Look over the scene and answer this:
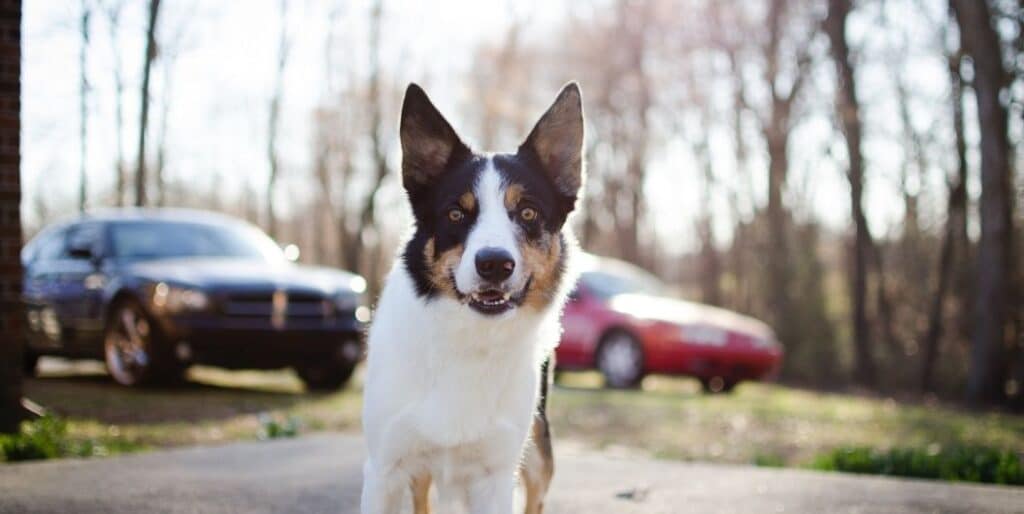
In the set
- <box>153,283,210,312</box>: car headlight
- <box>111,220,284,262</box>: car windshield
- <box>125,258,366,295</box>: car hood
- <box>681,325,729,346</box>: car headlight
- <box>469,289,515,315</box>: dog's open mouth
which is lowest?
<box>681,325,729,346</box>: car headlight

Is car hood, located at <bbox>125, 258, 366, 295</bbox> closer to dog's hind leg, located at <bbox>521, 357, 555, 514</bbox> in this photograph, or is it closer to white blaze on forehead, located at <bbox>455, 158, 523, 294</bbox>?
dog's hind leg, located at <bbox>521, 357, 555, 514</bbox>

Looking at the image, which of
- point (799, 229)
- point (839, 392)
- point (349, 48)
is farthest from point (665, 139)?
point (839, 392)

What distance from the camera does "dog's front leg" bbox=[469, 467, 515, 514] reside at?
3773 millimetres

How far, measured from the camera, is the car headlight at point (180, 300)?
9.95 m

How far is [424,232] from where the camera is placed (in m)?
3.84

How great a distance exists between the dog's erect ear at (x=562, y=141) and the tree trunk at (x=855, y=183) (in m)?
15.0

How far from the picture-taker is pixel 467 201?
3.65m

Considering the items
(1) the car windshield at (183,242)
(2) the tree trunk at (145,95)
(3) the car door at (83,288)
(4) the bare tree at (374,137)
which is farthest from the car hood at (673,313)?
(4) the bare tree at (374,137)

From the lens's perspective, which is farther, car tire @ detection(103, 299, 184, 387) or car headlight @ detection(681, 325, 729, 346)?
car headlight @ detection(681, 325, 729, 346)

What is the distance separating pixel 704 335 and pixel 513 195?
10595 mm

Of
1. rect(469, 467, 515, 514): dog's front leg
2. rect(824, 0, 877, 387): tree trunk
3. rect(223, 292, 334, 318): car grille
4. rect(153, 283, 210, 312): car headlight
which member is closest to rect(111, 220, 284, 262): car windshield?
rect(223, 292, 334, 318): car grille

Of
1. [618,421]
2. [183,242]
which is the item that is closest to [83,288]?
[183,242]

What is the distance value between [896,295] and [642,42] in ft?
34.4

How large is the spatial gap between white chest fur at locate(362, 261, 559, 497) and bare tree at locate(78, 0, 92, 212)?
15.0 m
